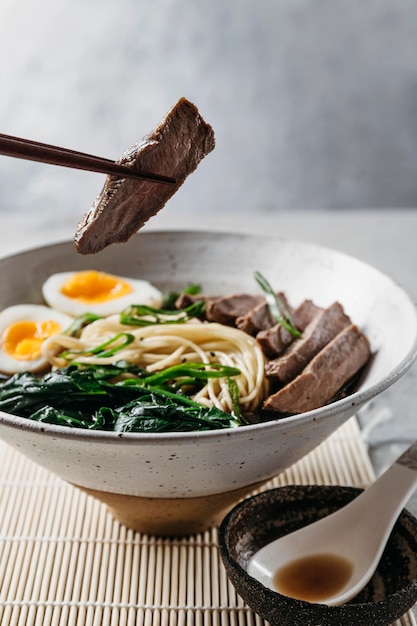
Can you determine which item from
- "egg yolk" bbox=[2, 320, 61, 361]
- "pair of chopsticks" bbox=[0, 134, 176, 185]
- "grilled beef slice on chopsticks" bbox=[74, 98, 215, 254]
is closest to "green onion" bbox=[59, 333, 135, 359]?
"egg yolk" bbox=[2, 320, 61, 361]

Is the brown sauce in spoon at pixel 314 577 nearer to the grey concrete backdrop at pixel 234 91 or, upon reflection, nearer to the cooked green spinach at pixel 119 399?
the cooked green spinach at pixel 119 399

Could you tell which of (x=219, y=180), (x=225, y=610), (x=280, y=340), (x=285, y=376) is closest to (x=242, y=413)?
(x=285, y=376)

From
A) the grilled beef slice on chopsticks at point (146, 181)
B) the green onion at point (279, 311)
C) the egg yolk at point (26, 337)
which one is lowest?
the egg yolk at point (26, 337)

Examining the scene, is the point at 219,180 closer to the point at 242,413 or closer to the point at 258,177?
the point at 258,177

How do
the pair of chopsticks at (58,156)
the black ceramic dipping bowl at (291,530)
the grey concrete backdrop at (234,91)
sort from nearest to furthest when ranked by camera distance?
the pair of chopsticks at (58,156)
the black ceramic dipping bowl at (291,530)
the grey concrete backdrop at (234,91)

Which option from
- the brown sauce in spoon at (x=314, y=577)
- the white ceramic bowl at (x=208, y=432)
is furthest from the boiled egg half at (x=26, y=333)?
the brown sauce in spoon at (x=314, y=577)

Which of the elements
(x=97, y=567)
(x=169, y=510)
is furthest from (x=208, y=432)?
(x=97, y=567)

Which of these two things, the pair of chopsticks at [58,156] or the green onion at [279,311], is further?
the green onion at [279,311]
